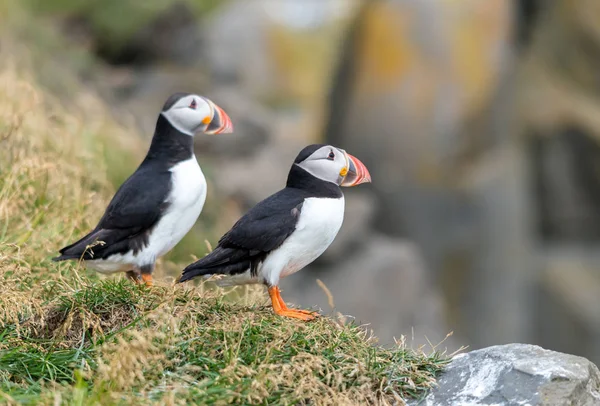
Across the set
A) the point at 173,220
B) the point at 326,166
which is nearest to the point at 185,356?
the point at 173,220

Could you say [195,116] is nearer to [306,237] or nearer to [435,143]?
[306,237]

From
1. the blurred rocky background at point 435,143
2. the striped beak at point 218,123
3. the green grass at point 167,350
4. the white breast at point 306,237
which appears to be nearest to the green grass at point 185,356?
the green grass at point 167,350

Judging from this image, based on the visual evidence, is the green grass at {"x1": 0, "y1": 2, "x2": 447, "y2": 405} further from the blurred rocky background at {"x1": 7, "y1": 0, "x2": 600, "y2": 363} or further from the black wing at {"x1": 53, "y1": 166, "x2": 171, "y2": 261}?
the blurred rocky background at {"x1": 7, "y1": 0, "x2": 600, "y2": 363}

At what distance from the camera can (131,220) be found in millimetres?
3924

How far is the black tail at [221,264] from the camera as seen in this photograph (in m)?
3.76

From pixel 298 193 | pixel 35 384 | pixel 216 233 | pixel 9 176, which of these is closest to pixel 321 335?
pixel 298 193

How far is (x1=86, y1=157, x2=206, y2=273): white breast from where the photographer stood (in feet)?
12.9

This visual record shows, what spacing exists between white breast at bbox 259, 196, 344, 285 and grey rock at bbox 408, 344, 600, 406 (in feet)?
2.55

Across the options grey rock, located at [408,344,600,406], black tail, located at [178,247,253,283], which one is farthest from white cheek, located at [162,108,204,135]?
grey rock, located at [408,344,600,406]

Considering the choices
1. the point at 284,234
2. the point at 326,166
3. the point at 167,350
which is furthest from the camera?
the point at 326,166

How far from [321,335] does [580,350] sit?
309 inches

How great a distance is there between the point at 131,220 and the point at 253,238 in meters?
0.59

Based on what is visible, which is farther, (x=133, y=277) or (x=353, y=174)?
(x=133, y=277)

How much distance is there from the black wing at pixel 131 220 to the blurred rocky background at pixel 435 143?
4.27m
